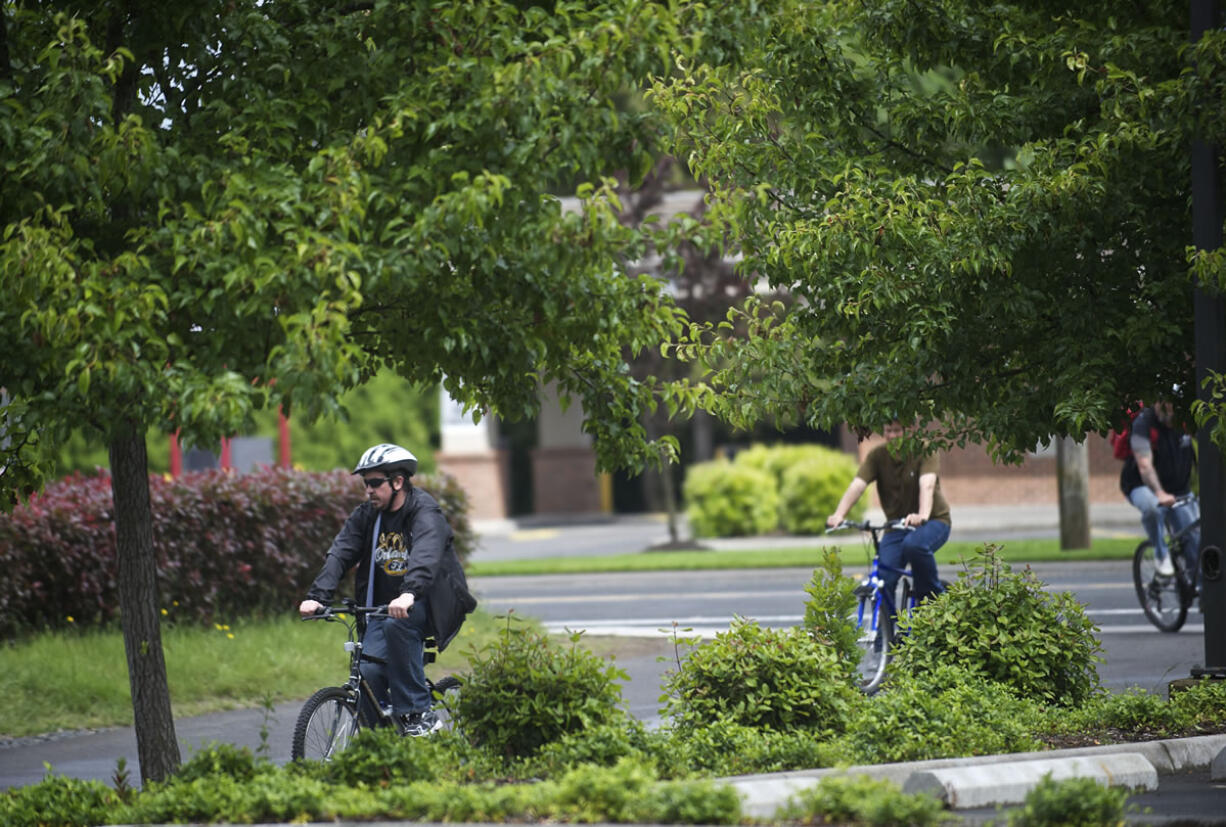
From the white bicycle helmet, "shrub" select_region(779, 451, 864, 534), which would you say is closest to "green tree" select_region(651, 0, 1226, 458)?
the white bicycle helmet

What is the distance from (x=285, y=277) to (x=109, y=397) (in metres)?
0.91

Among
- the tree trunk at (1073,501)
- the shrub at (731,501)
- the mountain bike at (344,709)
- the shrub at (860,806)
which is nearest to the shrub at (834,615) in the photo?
the mountain bike at (344,709)

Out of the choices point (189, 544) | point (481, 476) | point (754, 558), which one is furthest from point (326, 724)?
point (481, 476)

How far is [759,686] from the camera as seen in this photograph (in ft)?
23.5

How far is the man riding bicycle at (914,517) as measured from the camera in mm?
10078

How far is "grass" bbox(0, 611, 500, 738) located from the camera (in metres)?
10.2

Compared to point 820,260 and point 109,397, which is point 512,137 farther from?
point 820,260

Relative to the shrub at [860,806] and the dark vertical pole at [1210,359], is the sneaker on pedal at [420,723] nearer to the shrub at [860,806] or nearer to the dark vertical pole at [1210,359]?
the shrub at [860,806]

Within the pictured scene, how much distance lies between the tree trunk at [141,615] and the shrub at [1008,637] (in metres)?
3.77

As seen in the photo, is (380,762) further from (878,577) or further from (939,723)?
(878,577)

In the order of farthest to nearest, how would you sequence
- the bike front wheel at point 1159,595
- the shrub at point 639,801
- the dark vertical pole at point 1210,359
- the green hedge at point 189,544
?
the bike front wheel at point 1159,595, the green hedge at point 189,544, the dark vertical pole at point 1210,359, the shrub at point 639,801

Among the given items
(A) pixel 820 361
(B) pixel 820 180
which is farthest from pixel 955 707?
(B) pixel 820 180

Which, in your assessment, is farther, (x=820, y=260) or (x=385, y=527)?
(x=820, y=260)

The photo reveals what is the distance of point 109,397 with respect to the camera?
Result: 5.77 metres
